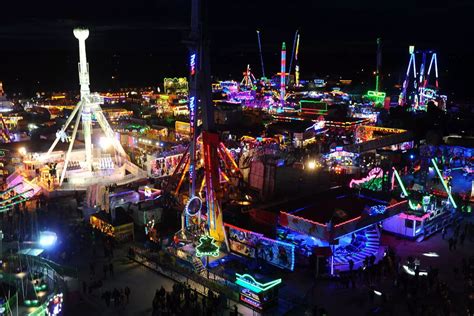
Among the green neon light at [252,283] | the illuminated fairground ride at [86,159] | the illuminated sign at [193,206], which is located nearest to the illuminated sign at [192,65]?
the illuminated sign at [193,206]

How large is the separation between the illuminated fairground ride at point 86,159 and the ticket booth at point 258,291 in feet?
56.2

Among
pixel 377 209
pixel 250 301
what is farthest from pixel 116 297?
pixel 377 209

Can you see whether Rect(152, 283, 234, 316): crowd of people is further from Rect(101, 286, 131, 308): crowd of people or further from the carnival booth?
the carnival booth

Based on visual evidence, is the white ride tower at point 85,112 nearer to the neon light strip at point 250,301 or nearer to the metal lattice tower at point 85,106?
the metal lattice tower at point 85,106

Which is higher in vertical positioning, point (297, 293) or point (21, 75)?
point (21, 75)

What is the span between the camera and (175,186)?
28.3 metres

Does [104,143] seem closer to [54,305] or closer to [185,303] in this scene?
[185,303]

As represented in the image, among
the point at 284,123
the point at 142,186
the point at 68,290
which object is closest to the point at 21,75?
the point at 284,123

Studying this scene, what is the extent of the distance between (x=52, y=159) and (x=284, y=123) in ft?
74.6

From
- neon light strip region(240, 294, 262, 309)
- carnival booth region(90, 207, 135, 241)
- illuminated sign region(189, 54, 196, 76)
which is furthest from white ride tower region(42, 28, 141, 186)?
neon light strip region(240, 294, 262, 309)

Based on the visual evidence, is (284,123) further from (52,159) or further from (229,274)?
(229,274)

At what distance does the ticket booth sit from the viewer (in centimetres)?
1692

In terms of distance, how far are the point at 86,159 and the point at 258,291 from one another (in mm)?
21953

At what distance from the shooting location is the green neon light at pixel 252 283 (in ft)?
55.6
